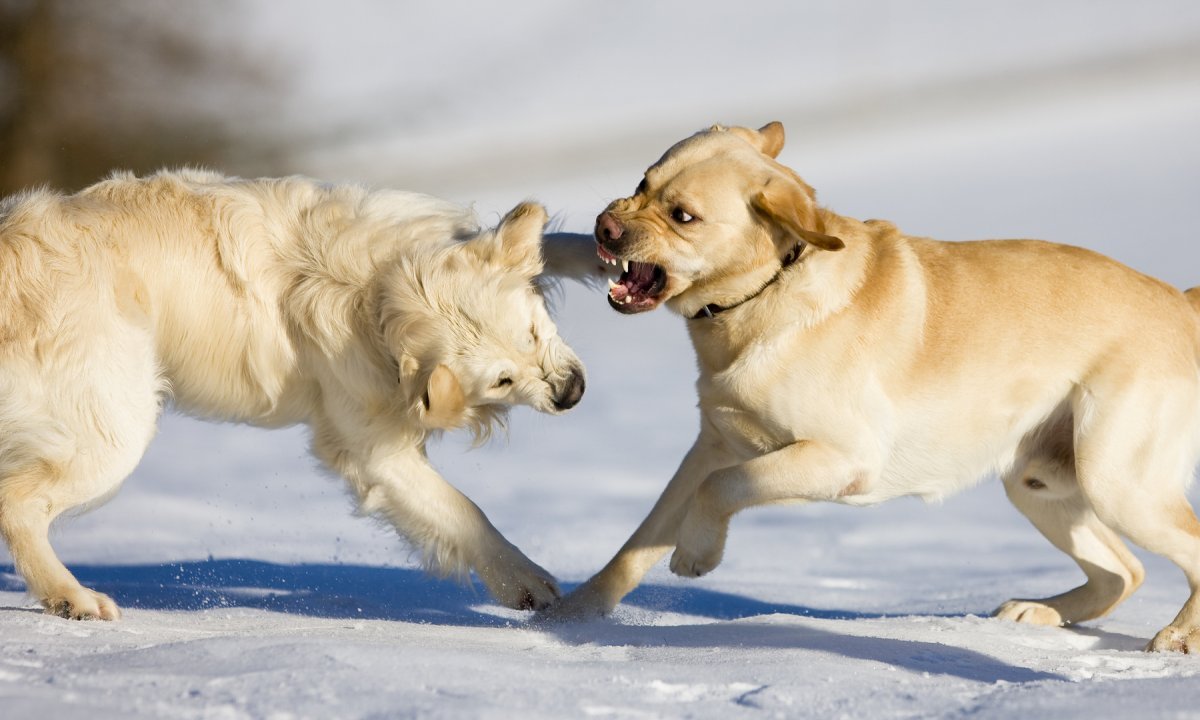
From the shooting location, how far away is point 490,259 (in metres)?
4.37

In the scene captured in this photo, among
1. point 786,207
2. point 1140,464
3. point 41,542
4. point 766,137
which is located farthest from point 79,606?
point 1140,464

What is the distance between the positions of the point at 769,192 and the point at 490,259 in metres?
1.01

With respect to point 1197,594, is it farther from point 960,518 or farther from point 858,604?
point 960,518

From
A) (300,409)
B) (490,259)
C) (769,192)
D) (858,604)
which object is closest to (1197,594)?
(858,604)

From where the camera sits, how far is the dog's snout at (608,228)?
404 centimetres

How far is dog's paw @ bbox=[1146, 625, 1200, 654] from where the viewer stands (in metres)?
4.02

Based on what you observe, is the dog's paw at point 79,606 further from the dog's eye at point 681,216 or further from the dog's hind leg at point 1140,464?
the dog's hind leg at point 1140,464

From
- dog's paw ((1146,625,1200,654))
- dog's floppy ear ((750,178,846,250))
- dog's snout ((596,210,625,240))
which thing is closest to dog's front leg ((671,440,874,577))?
dog's floppy ear ((750,178,846,250))

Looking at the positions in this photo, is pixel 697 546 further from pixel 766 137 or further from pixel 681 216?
→ pixel 766 137

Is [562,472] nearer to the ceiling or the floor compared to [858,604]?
nearer to the ceiling

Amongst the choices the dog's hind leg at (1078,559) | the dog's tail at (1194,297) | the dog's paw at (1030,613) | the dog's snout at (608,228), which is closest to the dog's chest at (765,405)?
the dog's snout at (608,228)

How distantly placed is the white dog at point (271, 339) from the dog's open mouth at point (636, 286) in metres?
0.39

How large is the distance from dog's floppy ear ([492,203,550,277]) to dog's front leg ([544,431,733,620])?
0.88 m

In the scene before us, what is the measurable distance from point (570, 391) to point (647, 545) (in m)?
0.65
